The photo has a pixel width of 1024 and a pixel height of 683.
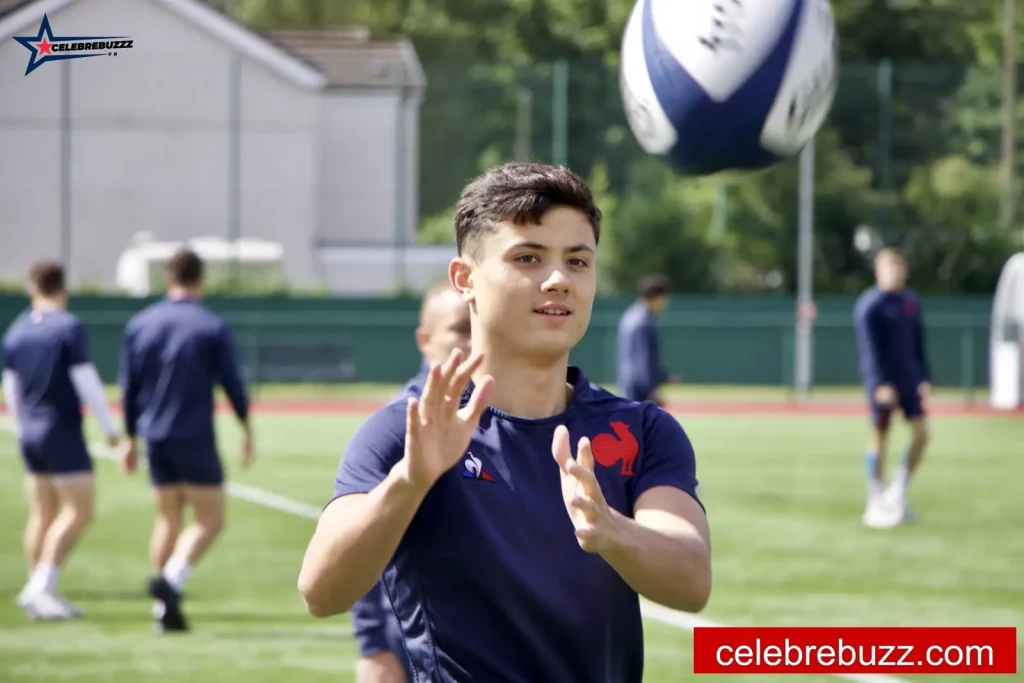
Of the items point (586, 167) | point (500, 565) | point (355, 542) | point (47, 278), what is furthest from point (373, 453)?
point (586, 167)

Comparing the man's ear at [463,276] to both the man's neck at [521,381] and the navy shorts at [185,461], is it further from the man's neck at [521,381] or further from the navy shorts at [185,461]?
the navy shorts at [185,461]

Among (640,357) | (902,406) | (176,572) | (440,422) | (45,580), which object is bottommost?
(45,580)

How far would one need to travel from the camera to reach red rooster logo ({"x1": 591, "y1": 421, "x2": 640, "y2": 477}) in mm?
3410

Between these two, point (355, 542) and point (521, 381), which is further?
point (521, 381)

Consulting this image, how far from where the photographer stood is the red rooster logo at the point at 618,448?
11.2ft

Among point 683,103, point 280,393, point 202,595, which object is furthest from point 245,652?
point 280,393

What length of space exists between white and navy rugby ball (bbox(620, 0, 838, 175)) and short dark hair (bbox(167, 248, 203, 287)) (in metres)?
5.16

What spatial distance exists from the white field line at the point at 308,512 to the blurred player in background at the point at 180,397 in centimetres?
268

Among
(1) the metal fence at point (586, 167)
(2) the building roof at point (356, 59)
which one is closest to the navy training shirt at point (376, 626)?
(1) the metal fence at point (586, 167)

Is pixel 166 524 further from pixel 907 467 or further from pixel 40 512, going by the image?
pixel 907 467

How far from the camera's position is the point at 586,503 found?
10.0 ft

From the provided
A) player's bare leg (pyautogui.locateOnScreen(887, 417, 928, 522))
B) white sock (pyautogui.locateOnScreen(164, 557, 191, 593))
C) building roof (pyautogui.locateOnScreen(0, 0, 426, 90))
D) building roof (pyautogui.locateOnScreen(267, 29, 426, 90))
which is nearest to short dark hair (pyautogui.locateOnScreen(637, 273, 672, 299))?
player's bare leg (pyautogui.locateOnScreen(887, 417, 928, 522))

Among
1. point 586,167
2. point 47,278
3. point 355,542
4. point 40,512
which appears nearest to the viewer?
point 355,542

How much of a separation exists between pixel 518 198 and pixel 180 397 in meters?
7.08
